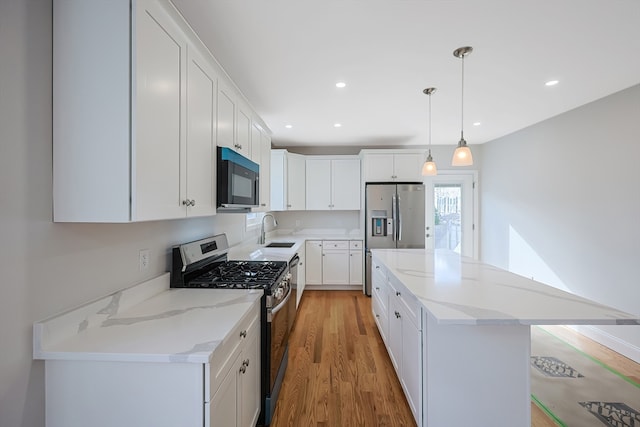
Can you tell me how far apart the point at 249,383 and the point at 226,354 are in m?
0.46

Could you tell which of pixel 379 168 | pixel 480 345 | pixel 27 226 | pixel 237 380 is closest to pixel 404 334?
pixel 480 345

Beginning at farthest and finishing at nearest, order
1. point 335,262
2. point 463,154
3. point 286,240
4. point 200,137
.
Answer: point 335,262, point 286,240, point 463,154, point 200,137

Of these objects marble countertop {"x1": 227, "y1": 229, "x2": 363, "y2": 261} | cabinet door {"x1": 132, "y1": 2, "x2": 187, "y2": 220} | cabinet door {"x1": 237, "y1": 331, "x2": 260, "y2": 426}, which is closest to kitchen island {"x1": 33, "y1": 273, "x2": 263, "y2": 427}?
cabinet door {"x1": 237, "y1": 331, "x2": 260, "y2": 426}

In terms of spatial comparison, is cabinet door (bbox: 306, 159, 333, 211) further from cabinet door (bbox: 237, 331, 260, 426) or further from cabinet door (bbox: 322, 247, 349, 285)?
cabinet door (bbox: 237, 331, 260, 426)

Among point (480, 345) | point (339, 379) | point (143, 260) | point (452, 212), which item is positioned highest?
point (452, 212)

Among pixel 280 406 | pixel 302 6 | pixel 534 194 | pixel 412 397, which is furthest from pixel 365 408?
pixel 534 194

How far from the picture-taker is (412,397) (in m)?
1.73

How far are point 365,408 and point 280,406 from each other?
59cm

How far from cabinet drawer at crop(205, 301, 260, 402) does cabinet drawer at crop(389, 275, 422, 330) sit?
3.09ft

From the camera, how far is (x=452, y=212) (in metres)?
5.12

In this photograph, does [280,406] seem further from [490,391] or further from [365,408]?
[490,391]

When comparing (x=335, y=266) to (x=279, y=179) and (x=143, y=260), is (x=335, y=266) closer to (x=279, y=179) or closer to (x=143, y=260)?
(x=279, y=179)

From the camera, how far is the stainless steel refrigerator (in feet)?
14.1

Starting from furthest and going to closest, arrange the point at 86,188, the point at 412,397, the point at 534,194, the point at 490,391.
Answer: the point at 534,194 → the point at 412,397 → the point at 490,391 → the point at 86,188
